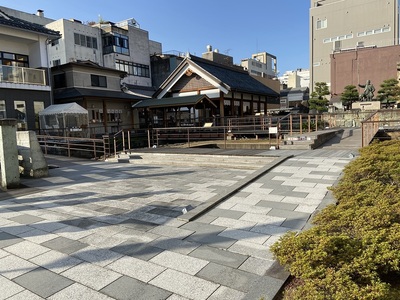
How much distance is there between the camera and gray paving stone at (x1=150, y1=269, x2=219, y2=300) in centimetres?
297

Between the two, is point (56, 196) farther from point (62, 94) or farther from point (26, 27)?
point (62, 94)

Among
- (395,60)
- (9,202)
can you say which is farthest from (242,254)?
(395,60)

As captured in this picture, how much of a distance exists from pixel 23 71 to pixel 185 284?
20730 mm

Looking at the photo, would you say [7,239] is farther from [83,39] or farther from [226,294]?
[83,39]

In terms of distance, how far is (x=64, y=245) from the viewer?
4273 mm

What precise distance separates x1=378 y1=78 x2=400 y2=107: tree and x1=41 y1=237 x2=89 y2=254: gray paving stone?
3527 centimetres

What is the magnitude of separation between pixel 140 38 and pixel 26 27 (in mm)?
19895

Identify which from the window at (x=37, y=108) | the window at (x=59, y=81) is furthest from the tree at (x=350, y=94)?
the window at (x=37, y=108)

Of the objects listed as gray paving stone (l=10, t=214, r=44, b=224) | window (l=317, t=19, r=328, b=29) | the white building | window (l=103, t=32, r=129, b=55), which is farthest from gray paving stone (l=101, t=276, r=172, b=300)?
the white building

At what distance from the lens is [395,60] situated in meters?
42.0

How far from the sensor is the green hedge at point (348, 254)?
2.40m

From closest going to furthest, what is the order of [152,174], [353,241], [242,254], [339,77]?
[353,241]
[242,254]
[152,174]
[339,77]

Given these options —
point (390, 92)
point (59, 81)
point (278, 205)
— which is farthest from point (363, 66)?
point (278, 205)

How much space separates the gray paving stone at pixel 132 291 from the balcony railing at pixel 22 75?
19.6 meters
